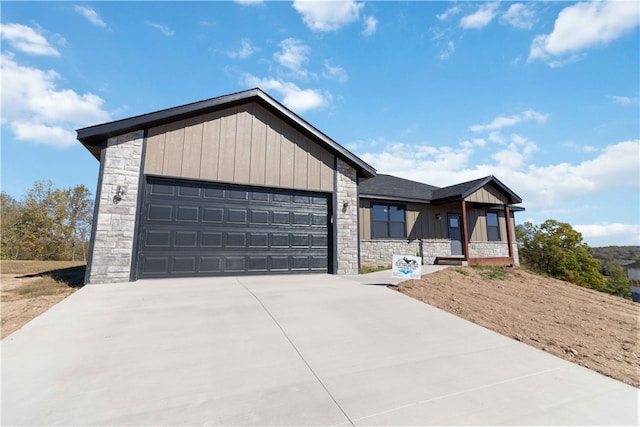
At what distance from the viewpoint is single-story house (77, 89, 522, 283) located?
6852 mm

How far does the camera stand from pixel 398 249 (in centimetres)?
1349

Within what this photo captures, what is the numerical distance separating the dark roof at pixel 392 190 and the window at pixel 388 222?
655 mm

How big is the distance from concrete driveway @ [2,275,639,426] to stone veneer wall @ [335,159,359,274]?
4.68 metres

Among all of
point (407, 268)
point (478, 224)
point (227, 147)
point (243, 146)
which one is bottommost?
point (407, 268)

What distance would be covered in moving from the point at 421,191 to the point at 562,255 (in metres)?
17.6

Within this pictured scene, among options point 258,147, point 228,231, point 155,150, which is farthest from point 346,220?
point 155,150

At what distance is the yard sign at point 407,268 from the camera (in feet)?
23.3

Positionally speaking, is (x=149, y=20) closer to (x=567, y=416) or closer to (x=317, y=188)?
(x=317, y=188)

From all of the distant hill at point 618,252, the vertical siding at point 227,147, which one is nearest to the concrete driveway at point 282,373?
the vertical siding at point 227,147

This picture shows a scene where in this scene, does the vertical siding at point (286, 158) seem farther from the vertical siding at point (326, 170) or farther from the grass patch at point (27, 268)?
the grass patch at point (27, 268)

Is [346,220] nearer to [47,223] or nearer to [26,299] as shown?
[26,299]

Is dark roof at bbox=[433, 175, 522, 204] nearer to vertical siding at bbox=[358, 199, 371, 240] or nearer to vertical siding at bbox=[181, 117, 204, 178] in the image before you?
vertical siding at bbox=[358, 199, 371, 240]

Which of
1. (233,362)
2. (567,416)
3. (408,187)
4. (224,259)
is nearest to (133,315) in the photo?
(233,362)

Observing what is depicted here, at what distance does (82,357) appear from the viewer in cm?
271
